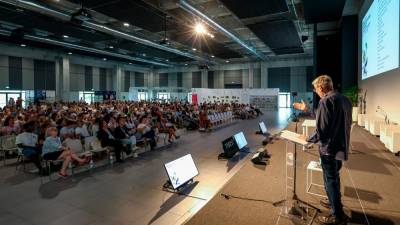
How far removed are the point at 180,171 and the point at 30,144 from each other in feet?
12.5

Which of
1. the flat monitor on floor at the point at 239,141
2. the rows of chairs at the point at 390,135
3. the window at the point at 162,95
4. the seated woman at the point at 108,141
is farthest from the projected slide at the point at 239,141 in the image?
the window at the point at 162,95

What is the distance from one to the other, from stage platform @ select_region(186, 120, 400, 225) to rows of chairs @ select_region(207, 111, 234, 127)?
699 cm

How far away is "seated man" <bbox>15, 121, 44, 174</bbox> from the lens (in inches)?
211

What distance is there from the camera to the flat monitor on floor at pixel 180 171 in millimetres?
4203

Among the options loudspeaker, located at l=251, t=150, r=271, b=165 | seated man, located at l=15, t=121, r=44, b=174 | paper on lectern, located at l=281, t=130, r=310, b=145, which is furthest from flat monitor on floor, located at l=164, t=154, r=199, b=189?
seated man, located at l=15, t=121, r=44, b=174

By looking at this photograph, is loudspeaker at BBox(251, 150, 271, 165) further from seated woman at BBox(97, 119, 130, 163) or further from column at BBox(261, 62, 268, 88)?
column at BBox(261, 62, 268, 88)

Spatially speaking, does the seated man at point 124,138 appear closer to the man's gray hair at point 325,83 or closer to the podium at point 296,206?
the podium at point 296,206

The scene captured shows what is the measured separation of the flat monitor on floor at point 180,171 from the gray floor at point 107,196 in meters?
0.21

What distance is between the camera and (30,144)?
567cm

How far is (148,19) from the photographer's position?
10.9 m

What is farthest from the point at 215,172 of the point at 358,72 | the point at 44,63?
the point at 44,63

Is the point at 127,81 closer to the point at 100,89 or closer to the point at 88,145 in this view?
the point at 100,89

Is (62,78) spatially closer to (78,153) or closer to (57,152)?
(78,153)

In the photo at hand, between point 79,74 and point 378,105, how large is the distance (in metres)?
24.4
